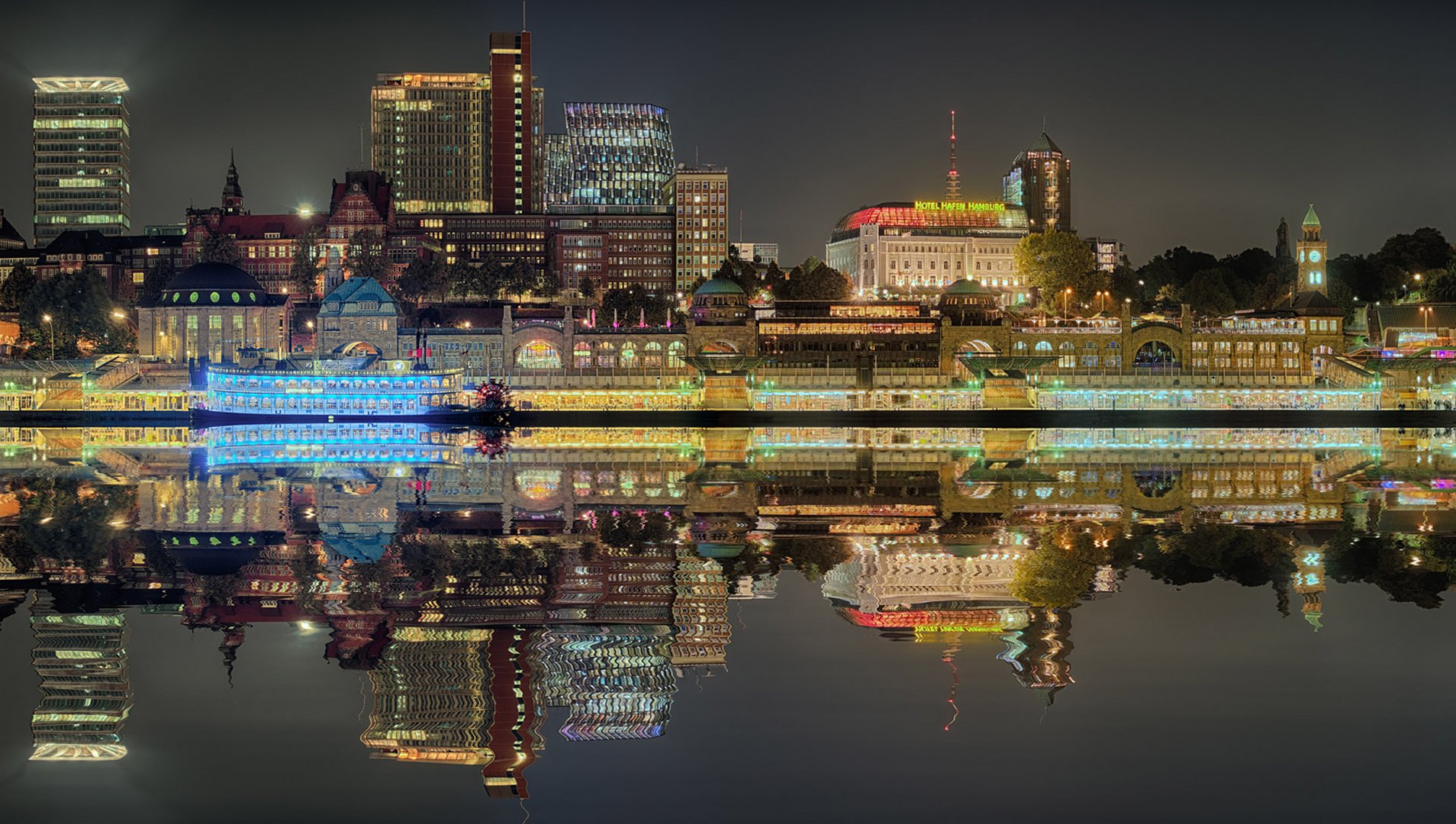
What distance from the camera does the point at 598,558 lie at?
105 ft

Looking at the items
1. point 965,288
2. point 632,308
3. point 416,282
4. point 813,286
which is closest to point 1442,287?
point 965,288

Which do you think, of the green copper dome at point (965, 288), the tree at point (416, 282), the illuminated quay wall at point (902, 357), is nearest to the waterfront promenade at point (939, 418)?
the illuminated quay wall at point (902, 357)

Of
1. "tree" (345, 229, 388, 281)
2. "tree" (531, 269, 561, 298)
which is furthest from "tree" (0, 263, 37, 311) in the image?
"tree" (531, 269, 561, 298)

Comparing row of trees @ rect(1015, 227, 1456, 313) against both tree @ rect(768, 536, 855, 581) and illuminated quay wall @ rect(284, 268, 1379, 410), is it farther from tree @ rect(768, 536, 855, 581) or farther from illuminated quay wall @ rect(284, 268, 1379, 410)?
tree @ rect(768, 536, 855, 581)

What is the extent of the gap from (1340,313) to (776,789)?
420ft

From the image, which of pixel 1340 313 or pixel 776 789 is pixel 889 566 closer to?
pixel 776 789

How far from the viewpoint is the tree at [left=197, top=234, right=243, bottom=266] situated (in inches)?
7288

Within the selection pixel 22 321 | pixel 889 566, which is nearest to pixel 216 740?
pixel 889 566

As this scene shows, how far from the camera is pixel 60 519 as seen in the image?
39469mm

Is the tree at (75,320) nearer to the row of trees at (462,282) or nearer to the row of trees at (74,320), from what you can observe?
the row of trees at (74,320)

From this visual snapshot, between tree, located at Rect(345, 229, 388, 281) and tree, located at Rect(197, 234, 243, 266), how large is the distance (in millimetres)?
14653

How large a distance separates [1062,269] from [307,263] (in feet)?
285

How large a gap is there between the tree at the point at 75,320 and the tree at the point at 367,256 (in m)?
24.9

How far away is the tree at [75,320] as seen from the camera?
13538 centimetres
